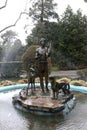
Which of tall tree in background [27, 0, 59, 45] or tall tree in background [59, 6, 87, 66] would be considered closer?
tall tree in background [59, 6, 87, 66]

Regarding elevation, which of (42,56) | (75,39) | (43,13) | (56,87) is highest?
(43,13)

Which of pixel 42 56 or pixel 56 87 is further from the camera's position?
pixel 42 56

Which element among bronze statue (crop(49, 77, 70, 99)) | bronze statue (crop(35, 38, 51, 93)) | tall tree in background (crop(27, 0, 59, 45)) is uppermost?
tall tree in background (crop(27, 0, 59, 45))

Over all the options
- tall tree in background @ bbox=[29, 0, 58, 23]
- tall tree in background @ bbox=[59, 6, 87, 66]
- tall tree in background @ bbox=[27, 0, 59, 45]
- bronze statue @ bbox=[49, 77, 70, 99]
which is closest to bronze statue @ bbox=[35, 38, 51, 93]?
bronze statue @ bbox=[49, 77, 70, 99]

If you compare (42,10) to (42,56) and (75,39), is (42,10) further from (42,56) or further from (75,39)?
(42,56)

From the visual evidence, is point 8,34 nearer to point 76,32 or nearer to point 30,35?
point 30,35

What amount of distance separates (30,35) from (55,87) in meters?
15.8

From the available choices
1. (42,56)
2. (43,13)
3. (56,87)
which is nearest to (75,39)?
(43,13)

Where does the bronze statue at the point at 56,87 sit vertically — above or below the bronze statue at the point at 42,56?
below

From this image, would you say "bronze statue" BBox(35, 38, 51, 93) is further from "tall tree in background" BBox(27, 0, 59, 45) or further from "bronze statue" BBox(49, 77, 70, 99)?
"tall tree in background" BBox(27, 0, 59, 45)

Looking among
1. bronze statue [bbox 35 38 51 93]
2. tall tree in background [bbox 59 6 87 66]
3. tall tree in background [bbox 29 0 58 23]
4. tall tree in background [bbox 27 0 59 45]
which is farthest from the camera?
tall tree in background [bbox 29 0 58 23]

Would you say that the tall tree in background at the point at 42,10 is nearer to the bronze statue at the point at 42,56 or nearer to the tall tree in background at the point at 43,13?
the tall tree in background at the point at 43,13

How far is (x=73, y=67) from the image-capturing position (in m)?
21.8

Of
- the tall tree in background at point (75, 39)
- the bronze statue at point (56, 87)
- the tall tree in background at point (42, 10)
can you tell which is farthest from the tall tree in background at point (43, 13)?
the bronze statue at point (56, 87)
